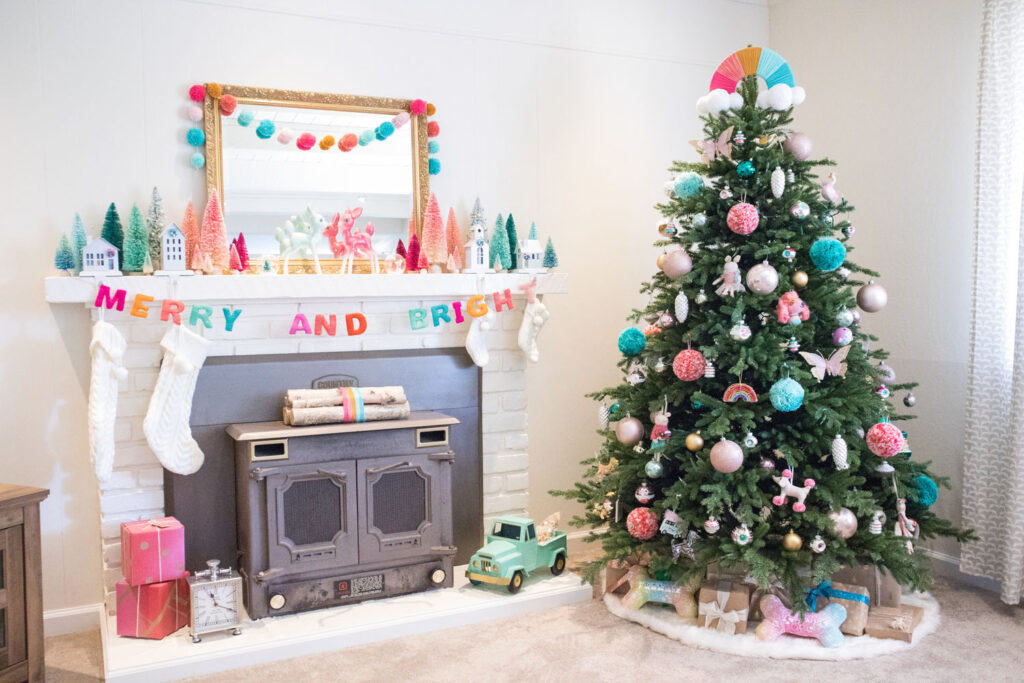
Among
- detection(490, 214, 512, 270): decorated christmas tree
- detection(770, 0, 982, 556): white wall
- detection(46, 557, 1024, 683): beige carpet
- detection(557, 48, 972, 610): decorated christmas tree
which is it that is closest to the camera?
detection(46, 557, 1024, 683): beige carpet

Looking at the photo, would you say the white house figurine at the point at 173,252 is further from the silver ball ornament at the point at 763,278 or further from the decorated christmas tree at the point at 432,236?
the silver ball ornament at the point at 763,278

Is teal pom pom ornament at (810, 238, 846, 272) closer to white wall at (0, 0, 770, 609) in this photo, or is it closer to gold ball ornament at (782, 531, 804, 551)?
gold ball ornament at (782, 531, 804, 551)

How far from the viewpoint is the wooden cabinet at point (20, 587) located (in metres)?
2.51

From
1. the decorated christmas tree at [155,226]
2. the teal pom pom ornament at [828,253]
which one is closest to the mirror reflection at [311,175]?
the decorated christmas tree at [155,226]

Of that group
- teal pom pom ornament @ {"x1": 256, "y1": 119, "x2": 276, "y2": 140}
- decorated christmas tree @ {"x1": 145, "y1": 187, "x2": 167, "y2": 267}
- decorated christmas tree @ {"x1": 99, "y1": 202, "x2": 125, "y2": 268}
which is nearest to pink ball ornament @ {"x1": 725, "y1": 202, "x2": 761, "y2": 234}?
teal pom pom ornament @ {"x1": 256, "y1": 119, "x2": 276, "y2": 140}

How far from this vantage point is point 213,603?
2908 mm

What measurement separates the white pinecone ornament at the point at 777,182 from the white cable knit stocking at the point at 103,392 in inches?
92.8

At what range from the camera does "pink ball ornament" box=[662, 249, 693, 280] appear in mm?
3087

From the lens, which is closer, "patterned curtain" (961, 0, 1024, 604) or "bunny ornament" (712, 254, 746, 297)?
"bunny ornament" (712, 254, 746, 297)

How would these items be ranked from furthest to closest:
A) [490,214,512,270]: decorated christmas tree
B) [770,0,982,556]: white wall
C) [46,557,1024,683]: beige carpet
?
[490,214,512,270]: decorated christmas tree → [770,0,982,556]: white wall → [46,557,1024,683]: beige carpet

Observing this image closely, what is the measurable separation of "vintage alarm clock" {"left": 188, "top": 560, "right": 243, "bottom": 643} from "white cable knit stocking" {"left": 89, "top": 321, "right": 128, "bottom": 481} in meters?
0.51

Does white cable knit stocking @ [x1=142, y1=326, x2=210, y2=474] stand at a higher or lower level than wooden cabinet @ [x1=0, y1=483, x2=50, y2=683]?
higher

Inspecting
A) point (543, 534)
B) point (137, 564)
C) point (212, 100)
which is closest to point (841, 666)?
point (543, 534)

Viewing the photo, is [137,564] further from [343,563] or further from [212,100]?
[212,100]
